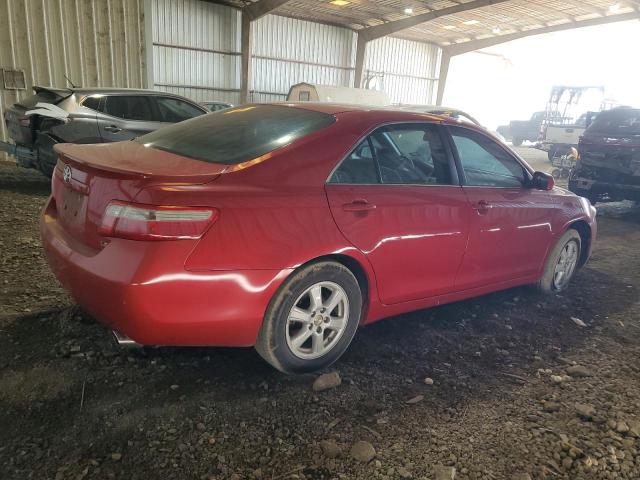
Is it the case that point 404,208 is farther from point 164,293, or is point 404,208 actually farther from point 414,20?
point 414,20

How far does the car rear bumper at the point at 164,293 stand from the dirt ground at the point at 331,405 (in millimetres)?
375

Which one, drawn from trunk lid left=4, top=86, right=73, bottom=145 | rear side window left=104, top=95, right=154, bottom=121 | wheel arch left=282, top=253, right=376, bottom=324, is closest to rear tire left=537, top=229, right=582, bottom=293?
wheel arch left=282, top=253, right=376, bottom=324

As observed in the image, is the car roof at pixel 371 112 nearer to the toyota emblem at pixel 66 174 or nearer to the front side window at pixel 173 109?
the toyota emblem at pixel 66 174

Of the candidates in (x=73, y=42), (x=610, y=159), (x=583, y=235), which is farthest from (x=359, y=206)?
(x=73, y=42)

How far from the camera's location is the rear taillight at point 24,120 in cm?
679

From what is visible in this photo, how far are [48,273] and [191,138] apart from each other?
193 centimetres

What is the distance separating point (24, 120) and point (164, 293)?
20.7ft

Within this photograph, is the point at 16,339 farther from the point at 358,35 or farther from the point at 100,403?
the point at 358,35

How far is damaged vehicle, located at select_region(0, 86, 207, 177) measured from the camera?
22.1 ft

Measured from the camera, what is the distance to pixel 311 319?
255 cm

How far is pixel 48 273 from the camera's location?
3.81 metres

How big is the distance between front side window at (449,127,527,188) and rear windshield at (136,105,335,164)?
1069mm

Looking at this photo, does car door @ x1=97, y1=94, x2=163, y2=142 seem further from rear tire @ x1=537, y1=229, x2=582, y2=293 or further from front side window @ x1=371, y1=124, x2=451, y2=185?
rear tire @ x1=537, y1=229, x2=582, y2=293

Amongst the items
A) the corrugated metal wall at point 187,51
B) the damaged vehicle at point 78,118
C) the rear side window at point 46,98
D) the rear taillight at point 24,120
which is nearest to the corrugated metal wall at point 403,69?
the corrugated metal wall at point 187,51
